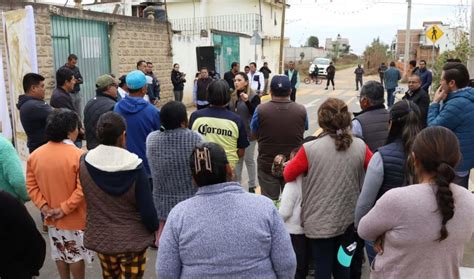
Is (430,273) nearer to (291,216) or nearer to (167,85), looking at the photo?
(291,216)

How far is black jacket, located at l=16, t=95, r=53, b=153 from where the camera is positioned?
4.61 meters

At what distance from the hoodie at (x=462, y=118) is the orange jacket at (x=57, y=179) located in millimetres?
3310

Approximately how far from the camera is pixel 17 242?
244 centimetres

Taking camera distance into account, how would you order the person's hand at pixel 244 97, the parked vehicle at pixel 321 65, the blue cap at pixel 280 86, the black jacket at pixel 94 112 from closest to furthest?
the blue cap at pixel 280 86
the black jacket at pixel 94 112
the person's hand at pixel 244 97
the parked vehicle at pixel 321 65

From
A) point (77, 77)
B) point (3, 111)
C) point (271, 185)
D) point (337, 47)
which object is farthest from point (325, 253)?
point (337, 47)

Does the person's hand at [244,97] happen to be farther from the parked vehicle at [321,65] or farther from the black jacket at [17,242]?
the parked vehicle at [321,65]

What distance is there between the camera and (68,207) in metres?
3.25

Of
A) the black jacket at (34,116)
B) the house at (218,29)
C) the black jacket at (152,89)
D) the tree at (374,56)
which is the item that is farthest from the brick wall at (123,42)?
the tree at (374,56)

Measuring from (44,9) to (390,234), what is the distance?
10.3 m

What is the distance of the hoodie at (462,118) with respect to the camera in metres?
4.11

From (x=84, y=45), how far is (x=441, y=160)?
37.4 feet

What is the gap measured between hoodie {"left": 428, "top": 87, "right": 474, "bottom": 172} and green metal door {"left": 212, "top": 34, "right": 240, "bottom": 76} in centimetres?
1616

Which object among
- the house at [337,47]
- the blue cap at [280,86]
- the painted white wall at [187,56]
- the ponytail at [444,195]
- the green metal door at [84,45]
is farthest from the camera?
the house at [337,47]

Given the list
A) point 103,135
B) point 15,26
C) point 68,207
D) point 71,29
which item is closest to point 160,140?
point 103,135
